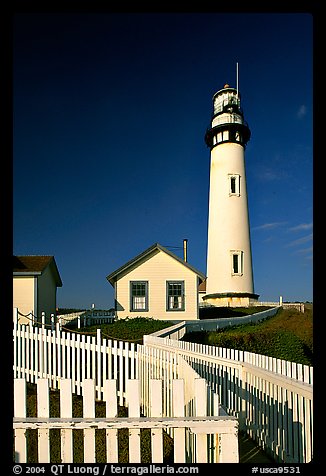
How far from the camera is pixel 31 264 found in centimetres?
1531

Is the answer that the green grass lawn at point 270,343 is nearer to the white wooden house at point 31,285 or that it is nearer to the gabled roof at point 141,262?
the gabled roof at point 141,262

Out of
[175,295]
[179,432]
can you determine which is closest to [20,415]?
[179,432]

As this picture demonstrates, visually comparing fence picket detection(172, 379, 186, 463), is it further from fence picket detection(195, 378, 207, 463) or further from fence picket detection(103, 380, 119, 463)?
fence picket detection(103, 380, 119, 463)

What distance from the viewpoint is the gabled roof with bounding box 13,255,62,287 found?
47.5ft

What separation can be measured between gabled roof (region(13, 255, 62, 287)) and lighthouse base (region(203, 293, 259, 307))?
36.0ft

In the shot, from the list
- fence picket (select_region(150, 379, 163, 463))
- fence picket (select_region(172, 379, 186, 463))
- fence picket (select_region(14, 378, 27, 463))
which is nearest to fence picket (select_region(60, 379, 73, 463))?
fence picket (select_region(14, 378, 27, 463))

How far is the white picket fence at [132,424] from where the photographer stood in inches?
75.9

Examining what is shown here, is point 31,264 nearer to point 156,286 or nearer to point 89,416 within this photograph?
point 156,286

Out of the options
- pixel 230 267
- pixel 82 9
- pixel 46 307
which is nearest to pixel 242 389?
pixel 82 9

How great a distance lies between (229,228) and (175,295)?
8.17 metres

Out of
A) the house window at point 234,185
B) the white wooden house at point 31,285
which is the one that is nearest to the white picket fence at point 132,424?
the white wooden house at point 31,285

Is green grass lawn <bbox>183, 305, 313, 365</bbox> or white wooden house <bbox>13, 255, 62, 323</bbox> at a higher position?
white wooden house <bbox>13, 255, 62, 323</bbox>

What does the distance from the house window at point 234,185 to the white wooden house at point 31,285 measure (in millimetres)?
12614
